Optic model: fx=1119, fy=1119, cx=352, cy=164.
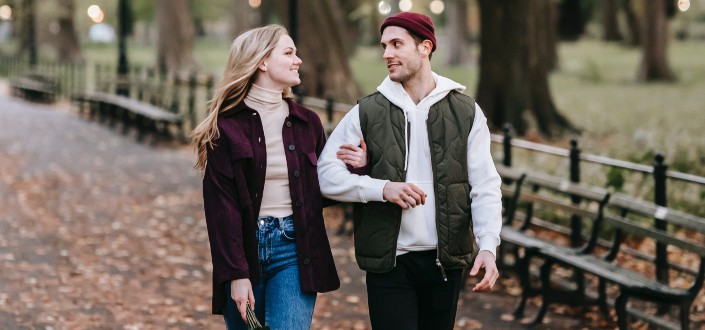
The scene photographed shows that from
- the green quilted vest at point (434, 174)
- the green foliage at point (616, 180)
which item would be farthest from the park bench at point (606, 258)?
the green quilted vest at point (434, 174)

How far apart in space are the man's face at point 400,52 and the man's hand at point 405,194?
1.37 ft

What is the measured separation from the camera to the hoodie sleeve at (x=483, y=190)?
390cm

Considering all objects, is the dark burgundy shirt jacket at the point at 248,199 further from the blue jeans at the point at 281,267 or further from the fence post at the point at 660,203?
the fence post at the point at 660,203

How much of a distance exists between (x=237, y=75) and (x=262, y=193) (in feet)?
1.40

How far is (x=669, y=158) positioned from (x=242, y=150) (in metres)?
10.2

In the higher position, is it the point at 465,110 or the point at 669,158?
the point at 465,110

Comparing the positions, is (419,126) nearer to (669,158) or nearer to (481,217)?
(481,217)

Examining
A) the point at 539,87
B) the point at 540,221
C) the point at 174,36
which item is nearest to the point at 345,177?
the point at 540,221

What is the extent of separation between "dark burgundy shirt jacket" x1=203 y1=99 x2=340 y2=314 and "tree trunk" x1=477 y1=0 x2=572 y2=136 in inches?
542

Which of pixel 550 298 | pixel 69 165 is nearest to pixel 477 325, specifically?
pixel 550 298

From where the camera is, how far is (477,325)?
732 cm

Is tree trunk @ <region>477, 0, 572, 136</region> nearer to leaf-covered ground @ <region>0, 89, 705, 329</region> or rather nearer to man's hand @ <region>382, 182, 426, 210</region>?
leaf-covered ground @ <region>0, 89, 705, 329</region>

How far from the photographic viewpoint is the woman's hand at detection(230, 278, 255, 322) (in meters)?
3.82

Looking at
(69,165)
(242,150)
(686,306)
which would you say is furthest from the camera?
(69,165)
